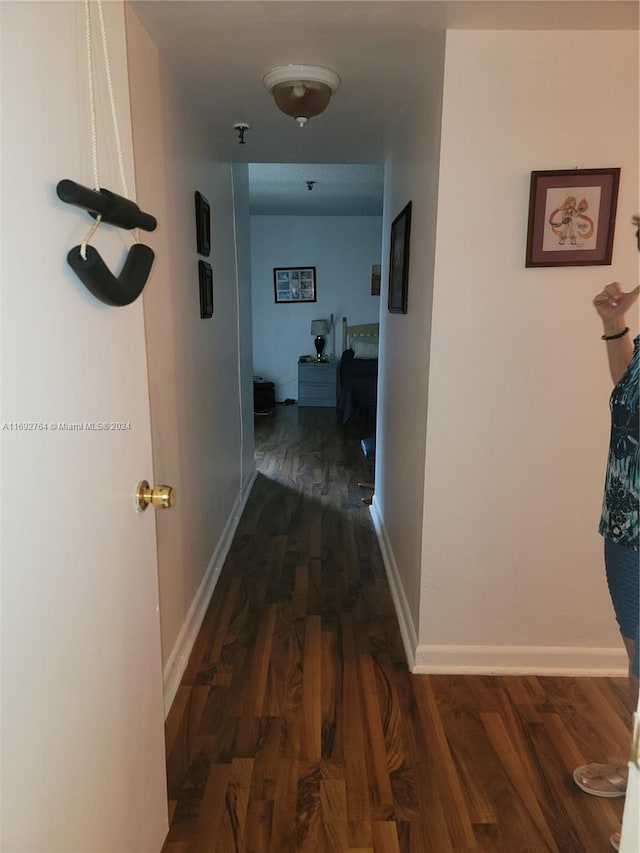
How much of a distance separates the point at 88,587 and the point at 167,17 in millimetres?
1549

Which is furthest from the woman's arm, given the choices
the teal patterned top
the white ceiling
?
the white ceiling

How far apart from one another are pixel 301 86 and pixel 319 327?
17.2ft

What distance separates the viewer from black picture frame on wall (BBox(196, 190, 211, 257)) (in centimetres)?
238

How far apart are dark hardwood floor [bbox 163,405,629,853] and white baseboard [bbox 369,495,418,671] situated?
42mm

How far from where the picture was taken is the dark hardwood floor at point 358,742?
1479mm

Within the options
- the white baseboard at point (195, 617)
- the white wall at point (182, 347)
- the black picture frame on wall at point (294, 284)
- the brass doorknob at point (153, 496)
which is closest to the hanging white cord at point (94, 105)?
the brass doorknob at point (153, 496)

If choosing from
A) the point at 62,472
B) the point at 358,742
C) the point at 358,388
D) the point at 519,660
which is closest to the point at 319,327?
the point at 358,388

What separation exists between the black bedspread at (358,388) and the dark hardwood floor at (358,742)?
10.7ft

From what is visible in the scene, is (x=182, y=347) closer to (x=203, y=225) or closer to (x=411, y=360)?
(x=203, y=225)

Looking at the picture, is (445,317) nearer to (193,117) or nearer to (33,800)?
(193,117)

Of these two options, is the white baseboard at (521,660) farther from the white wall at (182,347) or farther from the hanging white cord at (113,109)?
the hanging white cord at (113,109)

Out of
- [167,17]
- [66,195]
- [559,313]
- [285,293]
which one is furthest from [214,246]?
[285,293]

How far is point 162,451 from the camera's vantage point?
1.95m

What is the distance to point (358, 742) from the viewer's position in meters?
1.76
